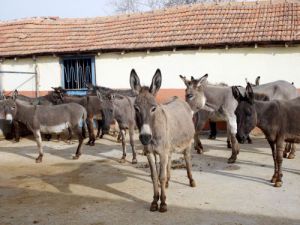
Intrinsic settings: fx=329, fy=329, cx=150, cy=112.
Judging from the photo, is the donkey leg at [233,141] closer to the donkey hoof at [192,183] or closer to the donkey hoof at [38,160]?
the donkey hoof at [192,183]

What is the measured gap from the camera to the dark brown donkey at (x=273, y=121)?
234 inches

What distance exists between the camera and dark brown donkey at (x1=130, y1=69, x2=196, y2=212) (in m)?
4.61

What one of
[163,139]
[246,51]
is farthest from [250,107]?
[246,51]

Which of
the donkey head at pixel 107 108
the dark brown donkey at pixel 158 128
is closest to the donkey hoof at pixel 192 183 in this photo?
the dark brown donkey at pixel 158 128

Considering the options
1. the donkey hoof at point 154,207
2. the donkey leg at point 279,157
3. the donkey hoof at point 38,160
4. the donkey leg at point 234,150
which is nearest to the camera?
the donkey hoof at point 154,207

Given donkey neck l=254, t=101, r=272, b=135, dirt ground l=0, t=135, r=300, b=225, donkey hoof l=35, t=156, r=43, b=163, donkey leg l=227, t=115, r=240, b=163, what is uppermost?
donkey neck l=254, t=101, r=272, b=135

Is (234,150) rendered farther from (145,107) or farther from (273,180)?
(145,107)

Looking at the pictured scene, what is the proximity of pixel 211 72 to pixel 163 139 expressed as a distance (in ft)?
27.4

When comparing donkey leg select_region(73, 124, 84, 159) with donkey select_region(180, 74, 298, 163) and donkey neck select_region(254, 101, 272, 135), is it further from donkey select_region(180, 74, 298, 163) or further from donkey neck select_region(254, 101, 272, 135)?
donkey neck select_region(254, 101, 272, 135)

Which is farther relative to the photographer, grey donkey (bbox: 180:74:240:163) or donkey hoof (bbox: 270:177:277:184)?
grey donkey (bbox: 180:74:240:163)

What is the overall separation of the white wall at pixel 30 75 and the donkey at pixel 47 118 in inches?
249

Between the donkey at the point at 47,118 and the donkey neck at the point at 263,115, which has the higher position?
the donkey neck at the point at 263,115

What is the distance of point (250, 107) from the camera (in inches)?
238

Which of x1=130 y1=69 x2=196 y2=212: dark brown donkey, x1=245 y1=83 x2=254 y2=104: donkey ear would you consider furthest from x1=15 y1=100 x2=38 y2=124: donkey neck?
x1=245 y1=83 x2=254 y2=104: donkey ear
